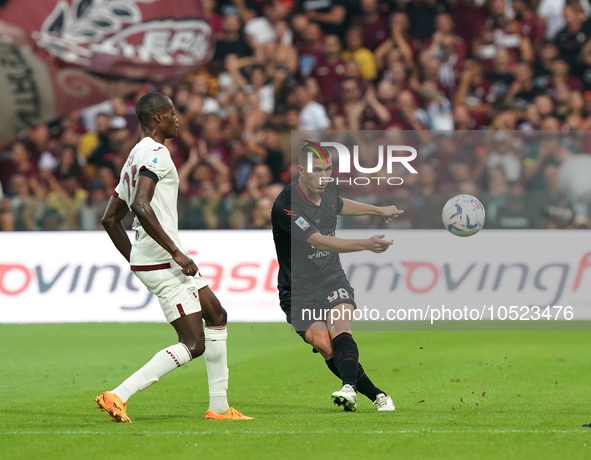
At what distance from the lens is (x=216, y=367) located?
6684 mm

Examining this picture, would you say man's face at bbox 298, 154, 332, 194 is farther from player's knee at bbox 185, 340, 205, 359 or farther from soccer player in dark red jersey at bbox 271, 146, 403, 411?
player's knee at bbox 185, 340, 205, 359

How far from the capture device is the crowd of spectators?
1316 centimetres

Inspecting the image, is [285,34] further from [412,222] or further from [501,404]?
[501,404]

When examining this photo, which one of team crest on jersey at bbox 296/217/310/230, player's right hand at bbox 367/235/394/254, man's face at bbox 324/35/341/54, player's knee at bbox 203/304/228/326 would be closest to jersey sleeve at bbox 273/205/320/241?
team crest on jersey at bbox 296/217/310/230

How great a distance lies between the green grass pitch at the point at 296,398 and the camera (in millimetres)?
5488

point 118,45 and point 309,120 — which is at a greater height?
point 118,45

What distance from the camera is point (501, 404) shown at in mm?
7324

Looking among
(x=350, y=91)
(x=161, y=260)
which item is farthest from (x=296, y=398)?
(x=350, y=91)

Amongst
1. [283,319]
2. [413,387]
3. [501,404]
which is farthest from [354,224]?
[501,404]

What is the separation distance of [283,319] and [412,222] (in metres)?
2.38

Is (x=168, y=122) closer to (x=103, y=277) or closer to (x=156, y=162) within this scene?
(x=156, y=162)

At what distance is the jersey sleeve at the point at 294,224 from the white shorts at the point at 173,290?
105cm

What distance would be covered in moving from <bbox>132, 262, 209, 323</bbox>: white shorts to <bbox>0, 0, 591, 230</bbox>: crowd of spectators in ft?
21.9

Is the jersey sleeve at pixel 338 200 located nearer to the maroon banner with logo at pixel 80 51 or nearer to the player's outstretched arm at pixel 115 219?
the player's outstretched arm at pixel 115 219
